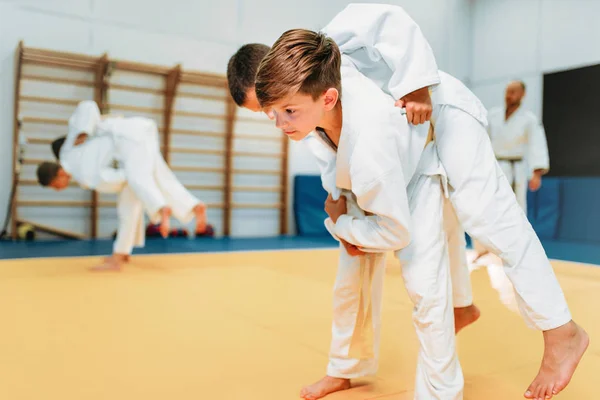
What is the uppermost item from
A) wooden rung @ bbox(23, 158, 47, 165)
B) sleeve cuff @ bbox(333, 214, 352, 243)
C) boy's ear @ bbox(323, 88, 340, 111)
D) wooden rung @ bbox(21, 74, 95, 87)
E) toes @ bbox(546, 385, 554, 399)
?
wooden rung @ bbox(21, 74, 95, 87)

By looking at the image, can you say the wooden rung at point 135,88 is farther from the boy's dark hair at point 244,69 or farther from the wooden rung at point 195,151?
the boy's dark hair at point 244,69

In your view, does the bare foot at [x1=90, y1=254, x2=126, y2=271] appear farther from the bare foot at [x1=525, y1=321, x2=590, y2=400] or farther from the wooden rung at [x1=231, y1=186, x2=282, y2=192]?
the wooden rung at [x1=231, y1=186, x2=282, y2=192]

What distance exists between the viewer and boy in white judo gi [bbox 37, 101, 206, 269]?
388 cm

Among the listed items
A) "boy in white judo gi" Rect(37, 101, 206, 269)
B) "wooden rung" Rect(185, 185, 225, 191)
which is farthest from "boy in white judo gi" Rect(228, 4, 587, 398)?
"wooden rung" Rect(185, 185, 225, 191)

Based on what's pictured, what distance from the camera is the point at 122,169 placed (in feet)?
13.1

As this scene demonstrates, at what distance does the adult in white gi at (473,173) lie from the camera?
1307mm

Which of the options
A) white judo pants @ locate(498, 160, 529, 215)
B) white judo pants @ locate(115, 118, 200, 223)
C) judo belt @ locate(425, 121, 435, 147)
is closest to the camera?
judo belt @ locate(425, 121, 435, 147)

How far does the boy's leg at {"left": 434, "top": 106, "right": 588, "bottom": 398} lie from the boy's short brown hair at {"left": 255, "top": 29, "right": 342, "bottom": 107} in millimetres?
380

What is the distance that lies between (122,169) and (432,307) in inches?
127

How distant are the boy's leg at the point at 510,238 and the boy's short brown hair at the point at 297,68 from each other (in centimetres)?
38

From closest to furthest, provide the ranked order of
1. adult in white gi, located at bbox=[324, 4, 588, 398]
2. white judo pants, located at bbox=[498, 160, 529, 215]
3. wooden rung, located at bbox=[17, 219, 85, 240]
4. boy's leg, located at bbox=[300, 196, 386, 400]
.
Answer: adult in white gi, located at bbox=[324, 4, 588, 398]
boy's leg, located at bbox=[300, 196, 386, 400]
white judo pants, located at bbox=[498, 160, 529, 215]
wooden rung, located at bbox=[17, 219, 85, 240]

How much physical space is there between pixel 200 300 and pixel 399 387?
147 centimetres

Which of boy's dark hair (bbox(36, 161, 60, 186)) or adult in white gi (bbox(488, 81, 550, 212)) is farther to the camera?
adult in white gi (bbox(488, 81, 550, 212))

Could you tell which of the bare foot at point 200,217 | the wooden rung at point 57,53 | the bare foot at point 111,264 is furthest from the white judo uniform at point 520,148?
the wooden rung at point 57,53
